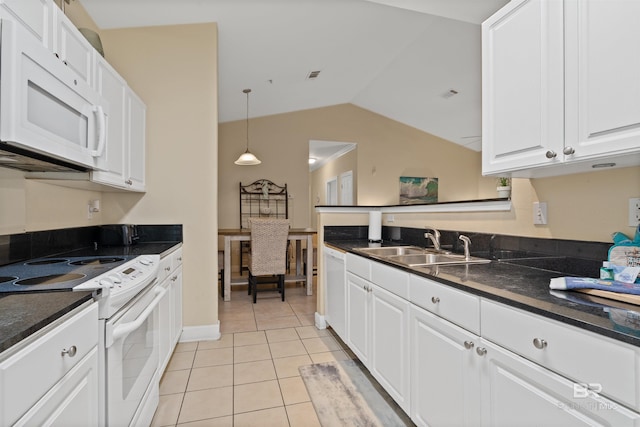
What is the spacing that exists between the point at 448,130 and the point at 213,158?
16.3 ft

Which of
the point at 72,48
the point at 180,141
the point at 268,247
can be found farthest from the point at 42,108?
the point at 268,247

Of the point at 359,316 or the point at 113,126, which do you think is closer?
the point at 113,126

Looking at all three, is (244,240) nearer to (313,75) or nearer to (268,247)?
(268,247)

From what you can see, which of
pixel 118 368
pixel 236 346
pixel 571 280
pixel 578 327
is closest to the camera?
pixel 578 327

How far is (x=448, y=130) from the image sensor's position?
20.4 ft

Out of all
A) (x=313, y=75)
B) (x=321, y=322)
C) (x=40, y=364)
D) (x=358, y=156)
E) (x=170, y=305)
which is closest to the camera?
(x=40, y=364)

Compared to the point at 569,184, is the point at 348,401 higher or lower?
lower

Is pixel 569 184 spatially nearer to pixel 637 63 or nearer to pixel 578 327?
pixel 637 63

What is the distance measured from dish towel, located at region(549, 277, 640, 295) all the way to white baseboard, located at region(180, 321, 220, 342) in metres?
2.59

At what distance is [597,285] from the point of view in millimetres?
1039

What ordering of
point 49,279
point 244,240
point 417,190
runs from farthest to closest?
point 417,190 < point 244,240 < point 49,279

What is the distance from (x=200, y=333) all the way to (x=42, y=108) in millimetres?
2183

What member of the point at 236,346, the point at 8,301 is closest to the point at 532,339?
the point at 8,301

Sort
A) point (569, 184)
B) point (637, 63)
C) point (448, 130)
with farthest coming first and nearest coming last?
point (448, 130) → point (569, 184) → point (637, 63)
